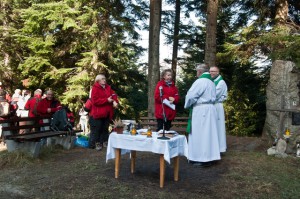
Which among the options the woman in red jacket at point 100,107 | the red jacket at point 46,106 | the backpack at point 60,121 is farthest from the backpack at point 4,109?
the woman in red jacket at point 100,107

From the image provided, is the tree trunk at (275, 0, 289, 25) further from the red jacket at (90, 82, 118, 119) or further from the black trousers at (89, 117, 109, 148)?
the black trousers at (89, 117, 109, 148)

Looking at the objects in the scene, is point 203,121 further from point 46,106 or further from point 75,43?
point 75,43

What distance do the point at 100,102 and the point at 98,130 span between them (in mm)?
830

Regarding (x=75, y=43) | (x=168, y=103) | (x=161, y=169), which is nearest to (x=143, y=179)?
(x=161, y=169)

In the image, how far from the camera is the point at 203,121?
22.2ft

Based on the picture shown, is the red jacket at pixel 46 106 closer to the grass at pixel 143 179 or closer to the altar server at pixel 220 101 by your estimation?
the grass at pixel 143 179

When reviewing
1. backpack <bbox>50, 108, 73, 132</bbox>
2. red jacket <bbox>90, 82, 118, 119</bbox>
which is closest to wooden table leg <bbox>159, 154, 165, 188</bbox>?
red jacket <bbox>90, 82, 118, 119</bbox>

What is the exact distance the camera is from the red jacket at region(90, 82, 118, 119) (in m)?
8.41

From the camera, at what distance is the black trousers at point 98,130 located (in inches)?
342

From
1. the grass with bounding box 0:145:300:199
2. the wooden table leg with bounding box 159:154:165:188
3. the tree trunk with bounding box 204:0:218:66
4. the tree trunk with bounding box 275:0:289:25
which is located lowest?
the grass with bounding box 0:145:300:199

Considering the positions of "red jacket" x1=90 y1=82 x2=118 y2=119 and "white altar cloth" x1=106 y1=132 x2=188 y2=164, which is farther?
"red jacket" x1=90 y1=82 x2=118 y2=119

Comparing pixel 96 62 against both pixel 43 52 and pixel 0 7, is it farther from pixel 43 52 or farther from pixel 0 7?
pixel 0 7

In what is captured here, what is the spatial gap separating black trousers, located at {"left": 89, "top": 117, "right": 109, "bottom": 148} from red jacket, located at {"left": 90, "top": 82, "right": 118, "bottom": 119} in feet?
0.57

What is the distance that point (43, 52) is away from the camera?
50.2 ft
